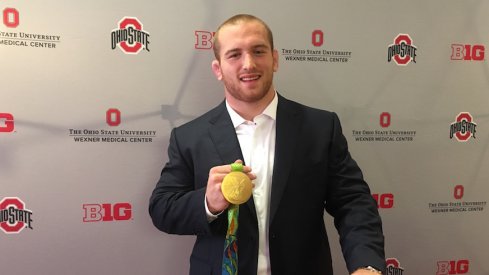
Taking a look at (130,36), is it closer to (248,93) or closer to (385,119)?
(248,93)

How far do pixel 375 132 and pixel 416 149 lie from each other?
0.26 m

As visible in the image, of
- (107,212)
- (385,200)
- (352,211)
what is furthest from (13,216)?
(385,200)

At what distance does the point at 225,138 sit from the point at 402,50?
121 centimetres

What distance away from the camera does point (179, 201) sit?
118cm

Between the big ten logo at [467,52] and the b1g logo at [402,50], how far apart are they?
232 mm

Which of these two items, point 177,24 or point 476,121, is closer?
point 177,24

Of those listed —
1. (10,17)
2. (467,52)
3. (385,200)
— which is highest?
(10,17)

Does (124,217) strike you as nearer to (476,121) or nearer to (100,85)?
(100,85)

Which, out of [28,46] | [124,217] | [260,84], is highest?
[28,46]

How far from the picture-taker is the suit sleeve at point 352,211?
1071 mm

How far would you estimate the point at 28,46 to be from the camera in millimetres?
1605

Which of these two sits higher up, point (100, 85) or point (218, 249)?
point (100, 85)

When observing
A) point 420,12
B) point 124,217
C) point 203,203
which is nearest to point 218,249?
point 203,203

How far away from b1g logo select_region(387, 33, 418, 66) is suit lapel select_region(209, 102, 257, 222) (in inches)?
42.3
